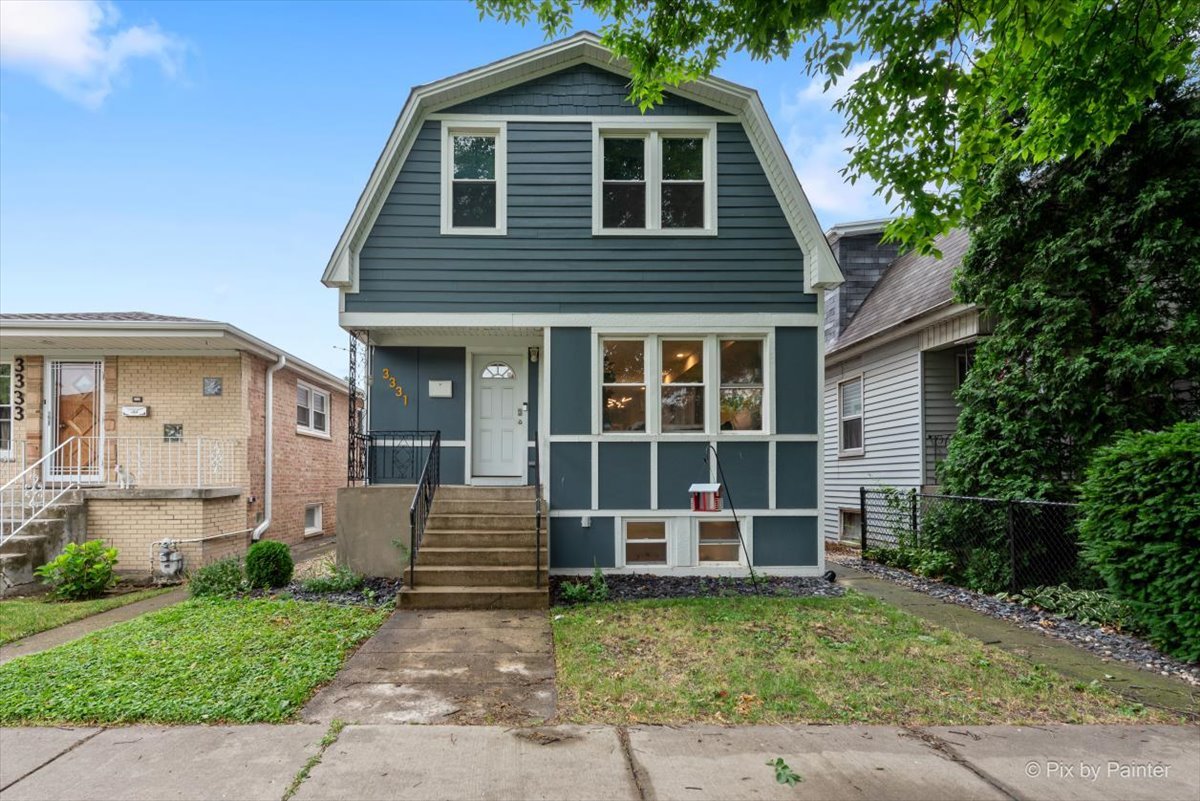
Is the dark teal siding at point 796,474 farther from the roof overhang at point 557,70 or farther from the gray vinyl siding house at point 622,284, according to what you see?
the roof overhang at point 557,70

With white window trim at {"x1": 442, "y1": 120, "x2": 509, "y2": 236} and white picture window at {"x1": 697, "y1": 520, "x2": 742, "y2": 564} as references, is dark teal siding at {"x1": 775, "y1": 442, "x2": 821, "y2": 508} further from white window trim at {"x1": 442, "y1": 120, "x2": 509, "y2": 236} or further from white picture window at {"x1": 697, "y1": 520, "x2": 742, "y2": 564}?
white window trim at {"x1": 442, "y1": 120, "x2": 509, "y2": 236}

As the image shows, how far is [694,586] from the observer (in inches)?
302

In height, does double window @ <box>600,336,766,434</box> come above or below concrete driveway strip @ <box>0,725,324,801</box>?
above

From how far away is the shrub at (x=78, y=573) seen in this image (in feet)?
25.0

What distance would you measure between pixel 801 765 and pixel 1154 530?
4039 millimetres

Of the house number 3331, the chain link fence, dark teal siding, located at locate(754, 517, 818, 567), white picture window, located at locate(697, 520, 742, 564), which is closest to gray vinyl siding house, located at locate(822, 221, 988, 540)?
the chain link fence

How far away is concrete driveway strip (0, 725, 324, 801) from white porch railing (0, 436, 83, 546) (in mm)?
6735

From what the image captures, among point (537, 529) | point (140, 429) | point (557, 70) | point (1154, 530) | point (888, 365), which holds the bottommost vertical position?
point (537, 529)

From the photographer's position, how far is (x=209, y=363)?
1037 cm

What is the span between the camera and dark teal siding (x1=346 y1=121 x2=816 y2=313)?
27.1 feet

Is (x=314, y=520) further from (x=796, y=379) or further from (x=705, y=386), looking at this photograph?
(x=796, y=379)

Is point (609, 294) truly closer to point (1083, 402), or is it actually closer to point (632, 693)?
point (632, 693)

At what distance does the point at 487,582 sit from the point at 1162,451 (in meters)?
6.24

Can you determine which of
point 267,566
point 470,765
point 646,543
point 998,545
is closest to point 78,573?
point 267,566
